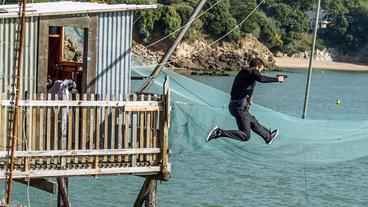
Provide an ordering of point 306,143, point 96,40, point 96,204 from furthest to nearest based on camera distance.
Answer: point 96,204 < point 306,143 < point 96,40

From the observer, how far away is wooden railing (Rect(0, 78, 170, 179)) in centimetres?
1545

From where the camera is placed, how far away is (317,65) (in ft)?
487

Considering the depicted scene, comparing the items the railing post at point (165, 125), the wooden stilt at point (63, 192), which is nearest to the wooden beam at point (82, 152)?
the railing post at point (165, 125)

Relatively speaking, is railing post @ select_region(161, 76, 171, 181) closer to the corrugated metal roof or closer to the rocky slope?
the corrugated metal roof

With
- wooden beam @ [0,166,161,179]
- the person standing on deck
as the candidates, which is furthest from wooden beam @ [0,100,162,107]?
the person standing on deck

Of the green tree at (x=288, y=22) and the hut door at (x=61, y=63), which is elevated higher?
the hut door at (x=61, y=63)

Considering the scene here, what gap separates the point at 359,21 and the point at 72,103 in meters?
145

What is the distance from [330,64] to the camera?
153500mm

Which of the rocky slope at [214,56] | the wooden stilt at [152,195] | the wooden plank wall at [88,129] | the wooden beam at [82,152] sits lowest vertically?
the rocky slope at [214,56]

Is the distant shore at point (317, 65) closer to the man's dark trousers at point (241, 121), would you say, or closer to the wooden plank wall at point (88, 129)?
the man's dark trousers at point (241, 121)

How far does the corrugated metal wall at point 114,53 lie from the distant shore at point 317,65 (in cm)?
11589

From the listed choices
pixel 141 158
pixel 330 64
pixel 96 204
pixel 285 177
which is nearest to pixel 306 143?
pixel 141 158

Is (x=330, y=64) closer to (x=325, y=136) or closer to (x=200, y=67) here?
(x=200, y=67)

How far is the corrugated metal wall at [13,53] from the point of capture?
1608 cm
